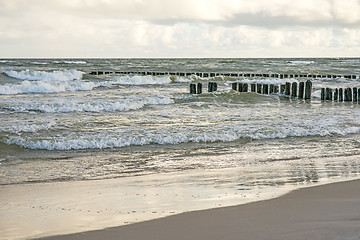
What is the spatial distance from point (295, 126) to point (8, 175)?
7711 millimetres

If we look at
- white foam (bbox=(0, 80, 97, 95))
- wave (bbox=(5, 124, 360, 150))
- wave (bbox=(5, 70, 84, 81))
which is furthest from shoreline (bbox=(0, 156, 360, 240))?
wave (bbox=(5, 70, 84, 81))

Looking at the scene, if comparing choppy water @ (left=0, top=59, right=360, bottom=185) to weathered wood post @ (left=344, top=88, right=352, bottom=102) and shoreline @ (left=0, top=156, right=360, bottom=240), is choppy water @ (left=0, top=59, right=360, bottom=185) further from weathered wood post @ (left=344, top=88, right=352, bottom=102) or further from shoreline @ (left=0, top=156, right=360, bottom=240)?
weathered wood post @ (left=344, top=88, right=352, bottom=102)

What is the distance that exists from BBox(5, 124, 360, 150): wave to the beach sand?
17.7ft

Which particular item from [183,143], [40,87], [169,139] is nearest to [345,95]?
[183,143]

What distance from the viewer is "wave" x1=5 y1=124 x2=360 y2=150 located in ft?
32.5

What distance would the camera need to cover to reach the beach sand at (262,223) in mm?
4031

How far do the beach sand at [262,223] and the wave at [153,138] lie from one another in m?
5.39

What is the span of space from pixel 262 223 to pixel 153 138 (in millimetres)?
6357

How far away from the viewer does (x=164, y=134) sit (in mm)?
10992

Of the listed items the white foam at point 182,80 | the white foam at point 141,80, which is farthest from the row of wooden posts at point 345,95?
the white foam at point 182,80

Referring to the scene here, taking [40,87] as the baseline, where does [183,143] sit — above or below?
below

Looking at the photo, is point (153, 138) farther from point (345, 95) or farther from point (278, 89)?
point (278, 89)

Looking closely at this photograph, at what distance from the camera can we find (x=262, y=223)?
4387mm

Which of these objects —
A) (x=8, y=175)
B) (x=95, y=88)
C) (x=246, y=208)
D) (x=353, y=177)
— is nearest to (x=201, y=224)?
(x=246, y=208)
